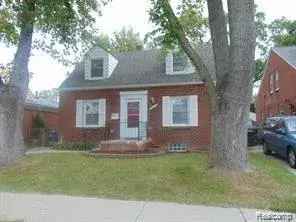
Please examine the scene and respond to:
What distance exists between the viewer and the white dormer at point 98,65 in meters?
24.3

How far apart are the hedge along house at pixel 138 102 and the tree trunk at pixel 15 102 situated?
19.8ft

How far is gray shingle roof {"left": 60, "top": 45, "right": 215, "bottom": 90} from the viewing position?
2245 cm

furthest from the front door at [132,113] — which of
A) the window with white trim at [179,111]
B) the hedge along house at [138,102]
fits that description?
the window with white trim at [179,111]

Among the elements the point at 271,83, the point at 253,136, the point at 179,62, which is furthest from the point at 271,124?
the point at 271,83

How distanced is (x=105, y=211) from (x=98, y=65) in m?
16.4

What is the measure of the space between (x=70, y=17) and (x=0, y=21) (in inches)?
103

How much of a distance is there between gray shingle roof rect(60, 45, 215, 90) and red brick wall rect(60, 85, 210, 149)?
1.23 ft

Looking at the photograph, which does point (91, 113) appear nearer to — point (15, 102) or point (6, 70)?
point (6, 70)

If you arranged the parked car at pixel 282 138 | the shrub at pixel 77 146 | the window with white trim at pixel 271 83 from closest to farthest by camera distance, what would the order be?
the parked car at pixel 282 138 < the shrub at pixel 77 146 < the window with white trim at pixel 271 83

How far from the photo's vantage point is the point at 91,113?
24.0 metres

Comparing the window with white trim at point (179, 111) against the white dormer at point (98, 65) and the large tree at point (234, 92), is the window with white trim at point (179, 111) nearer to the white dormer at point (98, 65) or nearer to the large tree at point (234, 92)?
the white dormer at point (98, 65)

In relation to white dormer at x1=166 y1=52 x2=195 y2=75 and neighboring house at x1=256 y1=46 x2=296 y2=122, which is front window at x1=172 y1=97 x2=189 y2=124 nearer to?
white dormer at x1=166 y1=52 x2=195 y2=75

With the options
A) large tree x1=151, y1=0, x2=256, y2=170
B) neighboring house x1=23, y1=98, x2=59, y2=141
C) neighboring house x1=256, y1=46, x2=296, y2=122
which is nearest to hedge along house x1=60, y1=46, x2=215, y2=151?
neighboring house x1=23, y1=98, x2=59, y2=141

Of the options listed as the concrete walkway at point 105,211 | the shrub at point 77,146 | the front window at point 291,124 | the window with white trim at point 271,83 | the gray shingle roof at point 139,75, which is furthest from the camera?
the window with white trim at point 271,83
